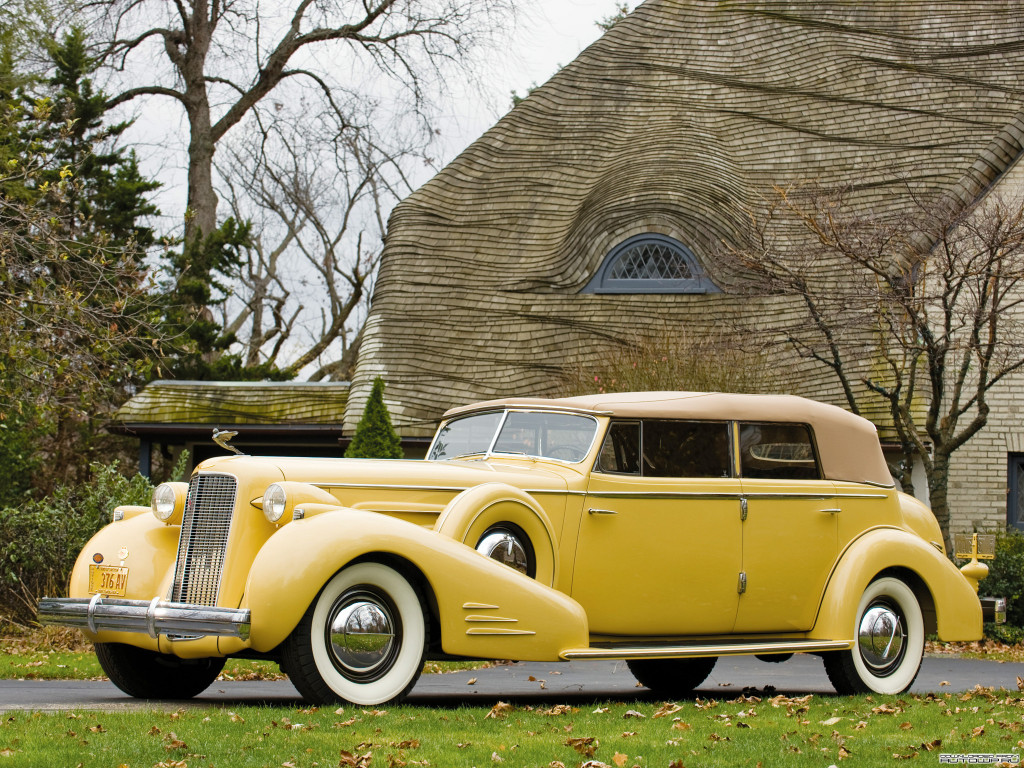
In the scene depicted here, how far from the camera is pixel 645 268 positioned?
2009cm

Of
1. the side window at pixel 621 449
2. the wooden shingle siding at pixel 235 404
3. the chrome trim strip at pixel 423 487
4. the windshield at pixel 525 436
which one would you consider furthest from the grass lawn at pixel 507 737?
the wooden shingle siding at pixel 235 404

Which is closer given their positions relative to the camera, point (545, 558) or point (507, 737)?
point (507, 737)

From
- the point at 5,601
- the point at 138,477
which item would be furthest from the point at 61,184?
the point at 5,601

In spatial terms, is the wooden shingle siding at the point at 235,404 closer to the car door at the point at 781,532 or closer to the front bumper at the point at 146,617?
the car door at the point at 781,532

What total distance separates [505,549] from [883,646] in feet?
10.6

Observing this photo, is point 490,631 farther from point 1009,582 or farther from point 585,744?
point 1009,582

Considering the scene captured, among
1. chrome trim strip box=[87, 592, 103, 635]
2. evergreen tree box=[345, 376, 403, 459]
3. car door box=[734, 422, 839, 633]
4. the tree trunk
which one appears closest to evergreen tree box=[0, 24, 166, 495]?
evergreen tree box=[345, 376, 403, 459]

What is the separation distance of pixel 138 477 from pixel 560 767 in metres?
10.8

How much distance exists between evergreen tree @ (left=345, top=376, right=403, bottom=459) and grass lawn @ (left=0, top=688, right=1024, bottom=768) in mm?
9496

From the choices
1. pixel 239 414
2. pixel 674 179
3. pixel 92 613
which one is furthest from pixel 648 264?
pixel 92 613

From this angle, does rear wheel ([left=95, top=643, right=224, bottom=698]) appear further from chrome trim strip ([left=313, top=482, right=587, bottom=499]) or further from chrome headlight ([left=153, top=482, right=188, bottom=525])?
chrome trim strip ([left=313, top=482, right=587, bottom=499])

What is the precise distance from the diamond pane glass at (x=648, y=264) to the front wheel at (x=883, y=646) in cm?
1140

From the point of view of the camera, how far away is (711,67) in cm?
2253

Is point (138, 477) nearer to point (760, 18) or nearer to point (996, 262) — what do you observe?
A: point (996, 262)
